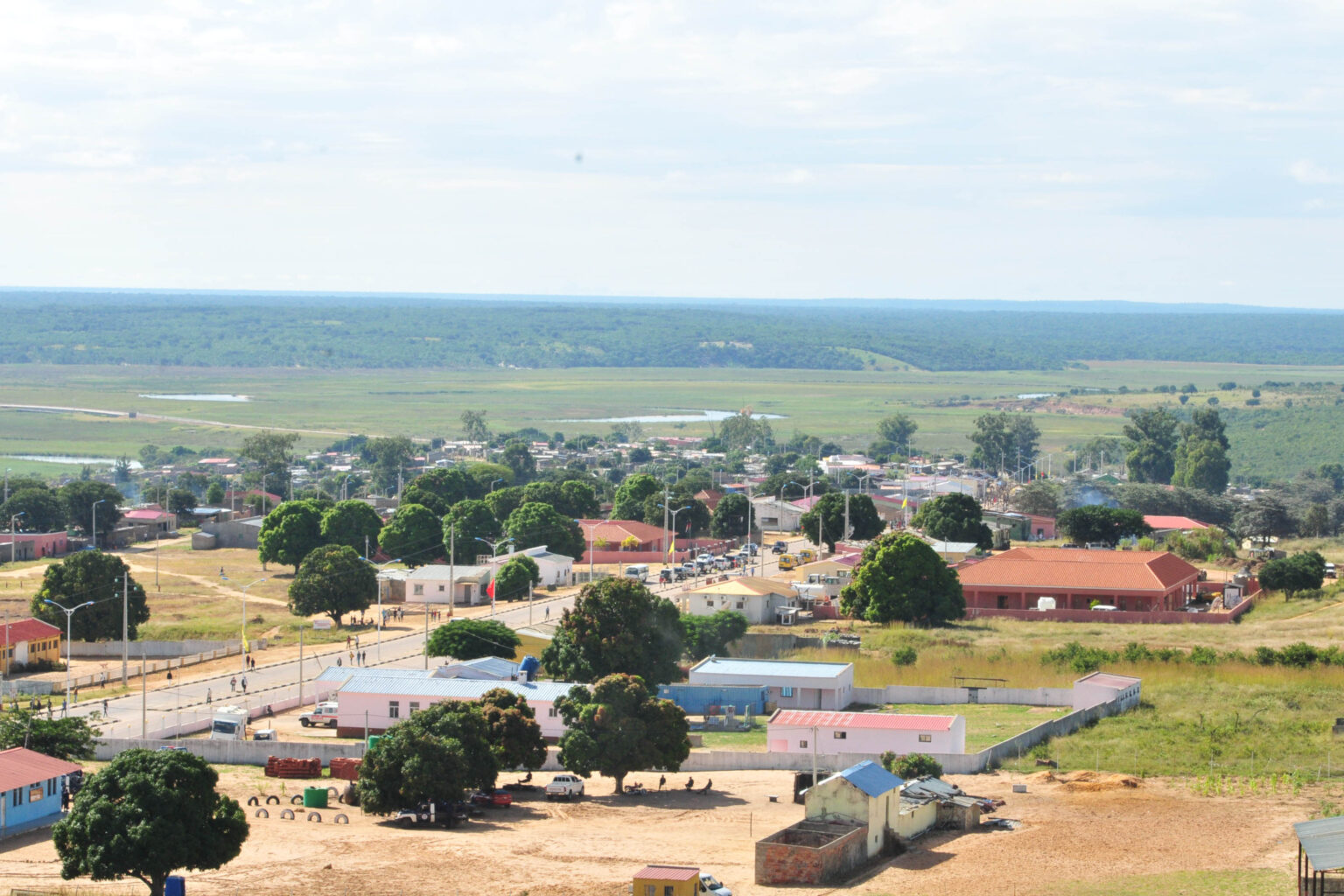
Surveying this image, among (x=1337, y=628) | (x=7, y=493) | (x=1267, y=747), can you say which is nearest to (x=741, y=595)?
(x=1337, y=628)

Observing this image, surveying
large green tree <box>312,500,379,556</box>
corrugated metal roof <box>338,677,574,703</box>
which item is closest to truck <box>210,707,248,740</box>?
corrugated metal roof <box>338,677,574,703</box>

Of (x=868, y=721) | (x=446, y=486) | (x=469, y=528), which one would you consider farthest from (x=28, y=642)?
(x=446, y=486)

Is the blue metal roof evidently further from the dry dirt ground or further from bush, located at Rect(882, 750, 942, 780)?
bush, located at Rect(882, 750, 942, 780)

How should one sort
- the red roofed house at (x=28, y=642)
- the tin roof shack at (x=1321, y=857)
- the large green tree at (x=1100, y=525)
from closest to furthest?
the tin roof shack at (x=1321, y=857) → the red roofed house at (x=28, y=642) → the large green tree at (x=1100, y=525)

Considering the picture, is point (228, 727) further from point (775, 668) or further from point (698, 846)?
point (775, 668)

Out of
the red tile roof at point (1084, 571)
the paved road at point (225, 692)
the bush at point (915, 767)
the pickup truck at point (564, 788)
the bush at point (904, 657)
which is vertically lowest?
the paved road at point (225, 692)

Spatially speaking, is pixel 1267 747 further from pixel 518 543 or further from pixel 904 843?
pixel 518 543

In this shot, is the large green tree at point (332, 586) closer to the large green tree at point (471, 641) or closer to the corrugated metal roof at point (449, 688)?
the large green tree at point (471, 641)

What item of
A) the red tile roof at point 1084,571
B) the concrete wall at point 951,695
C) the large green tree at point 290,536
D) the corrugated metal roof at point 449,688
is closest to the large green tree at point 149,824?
the corrugated metal roof at point 449,688
